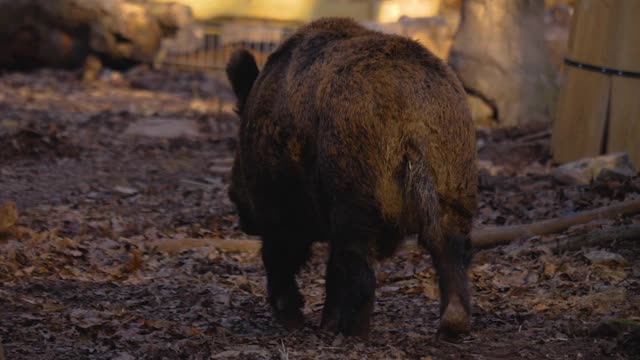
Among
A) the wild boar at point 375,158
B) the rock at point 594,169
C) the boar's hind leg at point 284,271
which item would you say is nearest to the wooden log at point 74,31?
the rock at point 594,169

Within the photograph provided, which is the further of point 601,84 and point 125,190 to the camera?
point 125,190

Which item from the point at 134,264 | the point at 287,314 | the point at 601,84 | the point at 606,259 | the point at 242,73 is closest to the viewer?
the point at 287,314

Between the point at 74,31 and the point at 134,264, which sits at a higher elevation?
the point at 74,31

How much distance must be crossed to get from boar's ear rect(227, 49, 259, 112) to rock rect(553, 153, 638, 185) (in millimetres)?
3600

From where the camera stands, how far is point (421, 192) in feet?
16.9

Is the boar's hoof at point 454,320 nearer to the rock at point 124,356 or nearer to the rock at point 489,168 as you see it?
the rock at point 124,356

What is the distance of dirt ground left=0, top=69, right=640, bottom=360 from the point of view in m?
5.47

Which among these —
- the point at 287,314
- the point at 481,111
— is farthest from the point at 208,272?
the point at 481,111

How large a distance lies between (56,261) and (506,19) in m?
8.05

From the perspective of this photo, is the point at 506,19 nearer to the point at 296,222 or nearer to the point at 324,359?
the point at 296,222

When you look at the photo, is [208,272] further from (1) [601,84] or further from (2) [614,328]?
(1) [601,84]

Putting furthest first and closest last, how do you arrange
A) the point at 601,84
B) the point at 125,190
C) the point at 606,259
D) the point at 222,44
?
the point at 222,44 → the point at 125,190 → the point at 601,84 → the point at 606,259

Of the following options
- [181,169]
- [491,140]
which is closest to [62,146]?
[181,169]

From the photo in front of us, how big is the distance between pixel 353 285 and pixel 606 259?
→ 2086mm
